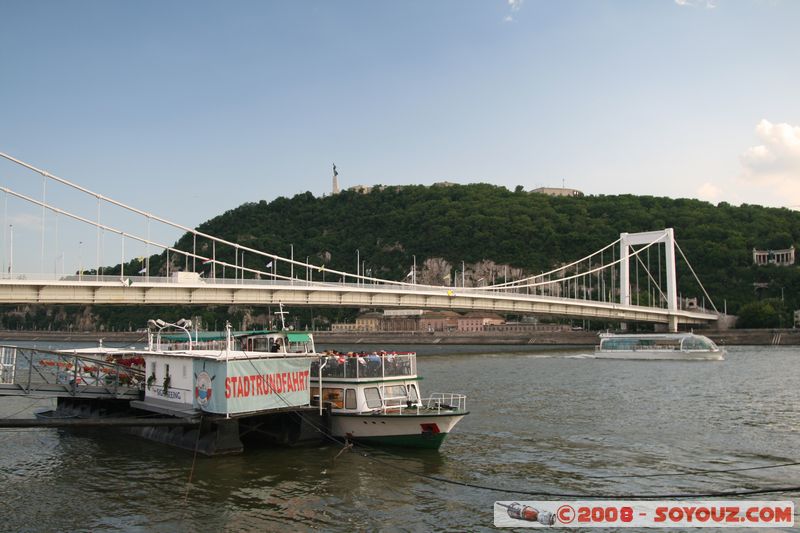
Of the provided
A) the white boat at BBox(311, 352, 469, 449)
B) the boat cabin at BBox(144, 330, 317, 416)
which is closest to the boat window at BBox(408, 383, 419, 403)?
the white boat at BBox(311, 352, 469, 449)

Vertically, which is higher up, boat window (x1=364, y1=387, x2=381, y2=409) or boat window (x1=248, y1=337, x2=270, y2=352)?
boat window (x1=248, y1=337, x2=270, y2=352)

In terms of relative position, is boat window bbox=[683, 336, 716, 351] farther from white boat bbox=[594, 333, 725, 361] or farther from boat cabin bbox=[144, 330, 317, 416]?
boat cabin bbox=[144, 330, 317, 416]

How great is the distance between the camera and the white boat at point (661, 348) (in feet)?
212

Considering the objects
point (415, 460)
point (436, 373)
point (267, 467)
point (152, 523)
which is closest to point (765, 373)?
point (436, 373)

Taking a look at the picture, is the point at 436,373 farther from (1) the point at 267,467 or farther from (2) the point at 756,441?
(1) the point at 267,467

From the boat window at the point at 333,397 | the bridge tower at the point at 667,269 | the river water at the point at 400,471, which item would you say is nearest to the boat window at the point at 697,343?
the bridge tower at the point at 667,269

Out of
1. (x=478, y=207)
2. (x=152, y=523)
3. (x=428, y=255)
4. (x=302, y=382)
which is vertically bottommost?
(x=152, y=523)

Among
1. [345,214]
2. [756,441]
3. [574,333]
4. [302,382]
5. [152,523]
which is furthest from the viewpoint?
[345,214]

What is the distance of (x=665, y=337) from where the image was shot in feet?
229

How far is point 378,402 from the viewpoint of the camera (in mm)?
21828

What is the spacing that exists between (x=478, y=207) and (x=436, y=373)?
382 ft

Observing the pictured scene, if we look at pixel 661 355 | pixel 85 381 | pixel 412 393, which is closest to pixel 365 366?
pixel 412 393

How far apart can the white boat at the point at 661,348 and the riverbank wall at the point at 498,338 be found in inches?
882

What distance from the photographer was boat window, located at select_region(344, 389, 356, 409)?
21.6 meters
